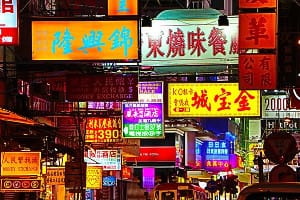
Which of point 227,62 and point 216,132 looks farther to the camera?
point 216,132

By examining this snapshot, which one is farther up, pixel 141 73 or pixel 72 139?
pixel 141 73

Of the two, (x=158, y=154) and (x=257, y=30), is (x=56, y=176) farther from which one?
(x=158, y=154)

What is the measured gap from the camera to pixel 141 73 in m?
19.4

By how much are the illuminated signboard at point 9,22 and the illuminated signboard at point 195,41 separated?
467 cm

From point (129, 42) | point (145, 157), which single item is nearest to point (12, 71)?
point (129, 42)

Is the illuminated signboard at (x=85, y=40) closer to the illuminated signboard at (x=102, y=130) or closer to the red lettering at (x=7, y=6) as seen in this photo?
the red lettering at (x=7, y=6)

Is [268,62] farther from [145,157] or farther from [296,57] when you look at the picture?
[145,157]

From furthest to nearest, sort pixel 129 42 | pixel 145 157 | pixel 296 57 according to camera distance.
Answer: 1. pixel 145 157
2. pixel 296 57
3. pixel 129 42

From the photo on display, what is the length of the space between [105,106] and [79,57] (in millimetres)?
8903

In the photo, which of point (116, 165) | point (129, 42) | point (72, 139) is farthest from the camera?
point (116, 165)

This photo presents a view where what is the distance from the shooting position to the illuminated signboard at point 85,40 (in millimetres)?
13000

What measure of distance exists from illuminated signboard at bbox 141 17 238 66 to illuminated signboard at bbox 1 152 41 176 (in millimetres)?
3199

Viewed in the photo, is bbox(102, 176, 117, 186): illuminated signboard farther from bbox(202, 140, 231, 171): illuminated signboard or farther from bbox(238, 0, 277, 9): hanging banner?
bbox(238, 0, 277, 9): hanging banner

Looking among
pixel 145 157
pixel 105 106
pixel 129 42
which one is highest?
pixel 129 42
